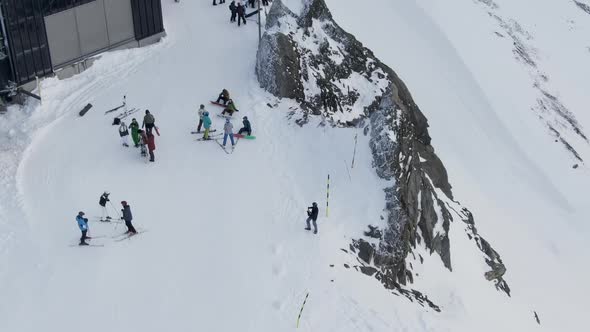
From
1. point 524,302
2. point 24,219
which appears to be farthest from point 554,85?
point 24,219

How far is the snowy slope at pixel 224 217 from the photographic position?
19359mm

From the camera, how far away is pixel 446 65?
144 ft

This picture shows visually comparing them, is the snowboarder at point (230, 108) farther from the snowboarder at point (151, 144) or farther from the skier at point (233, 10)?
the skier at point (233, 10)

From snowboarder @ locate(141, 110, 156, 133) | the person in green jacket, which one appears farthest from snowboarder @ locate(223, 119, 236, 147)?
the person in green jacket

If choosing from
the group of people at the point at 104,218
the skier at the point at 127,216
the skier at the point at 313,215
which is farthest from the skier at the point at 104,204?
the skier at the point at 313,215

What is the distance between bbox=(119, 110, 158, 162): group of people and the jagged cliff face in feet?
18.7

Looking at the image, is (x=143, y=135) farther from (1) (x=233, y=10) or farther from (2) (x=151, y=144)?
(1) (x=233, y=10)

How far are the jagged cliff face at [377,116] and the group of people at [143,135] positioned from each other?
224 inches

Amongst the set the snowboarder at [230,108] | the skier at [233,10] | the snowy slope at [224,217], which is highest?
the skier at [233,10]

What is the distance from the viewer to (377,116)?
84.4 feet

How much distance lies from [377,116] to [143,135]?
333 inches

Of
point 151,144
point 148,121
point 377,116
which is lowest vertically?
point 151,144

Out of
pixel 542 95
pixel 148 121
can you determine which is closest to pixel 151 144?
pixel 148 121

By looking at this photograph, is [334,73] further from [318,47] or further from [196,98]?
[196,98]
